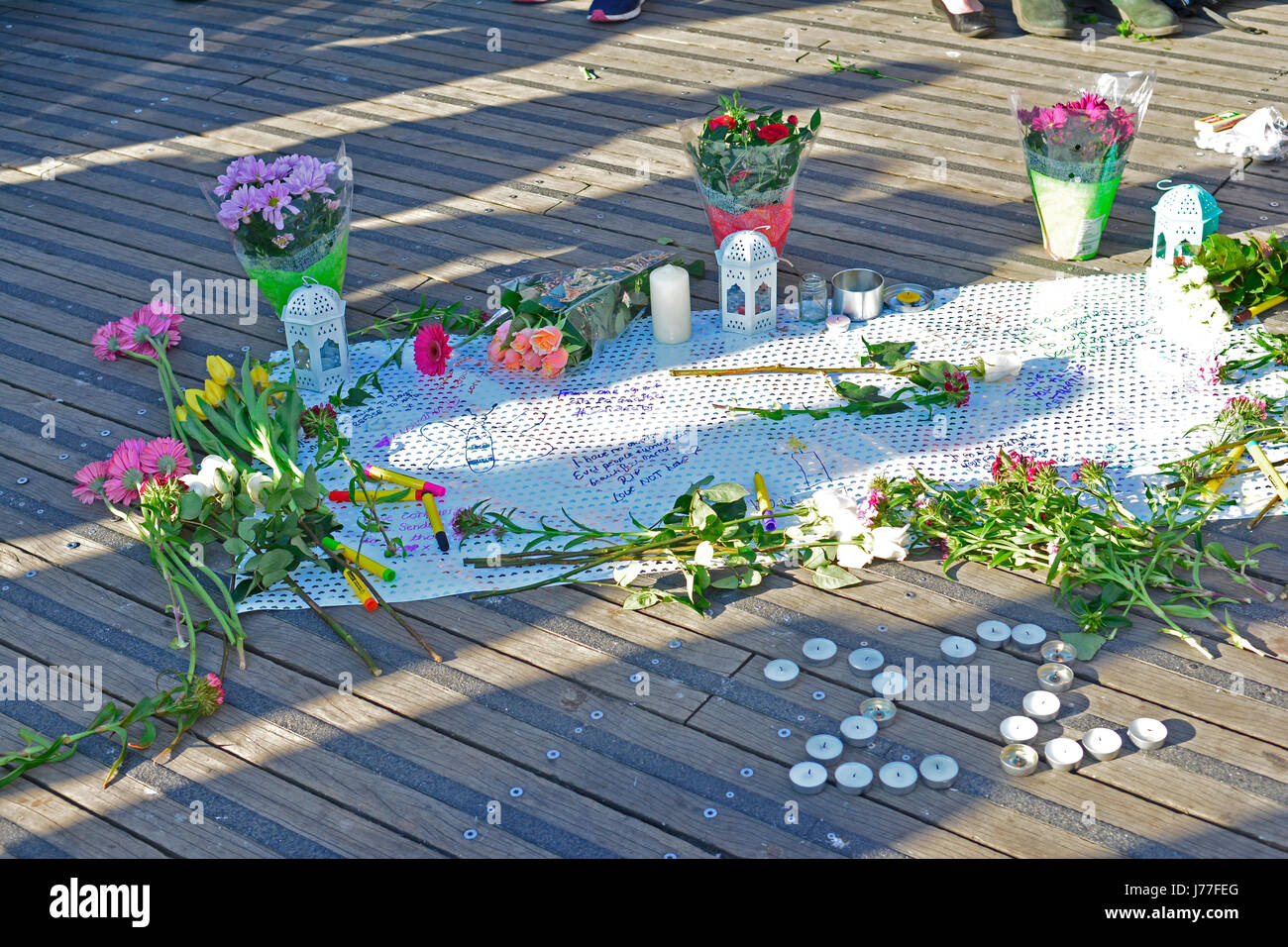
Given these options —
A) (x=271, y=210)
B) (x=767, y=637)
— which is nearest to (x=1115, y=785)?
(x=767, y=637)

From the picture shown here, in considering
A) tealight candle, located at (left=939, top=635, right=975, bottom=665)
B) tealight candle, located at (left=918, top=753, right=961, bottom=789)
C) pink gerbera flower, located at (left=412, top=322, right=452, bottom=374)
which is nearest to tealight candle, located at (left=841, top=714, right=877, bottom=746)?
tealight candle, located at (left=918, top=753, right=961, bottom=789)

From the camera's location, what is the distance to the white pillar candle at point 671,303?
129 inches

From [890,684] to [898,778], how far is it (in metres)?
0.22

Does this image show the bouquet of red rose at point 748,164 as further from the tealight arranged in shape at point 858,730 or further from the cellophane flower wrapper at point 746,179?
the tealight arranged in shape at point 858,730

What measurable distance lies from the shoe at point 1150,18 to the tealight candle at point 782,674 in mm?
3686

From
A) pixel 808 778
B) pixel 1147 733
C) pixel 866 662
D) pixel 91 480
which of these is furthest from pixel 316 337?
pixel 1147 733

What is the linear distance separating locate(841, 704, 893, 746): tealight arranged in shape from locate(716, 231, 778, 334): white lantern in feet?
4.54

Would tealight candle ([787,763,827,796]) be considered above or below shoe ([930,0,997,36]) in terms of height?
below

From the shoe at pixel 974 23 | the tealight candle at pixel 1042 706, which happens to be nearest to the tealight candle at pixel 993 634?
the tealight candle at pixel 1042 706

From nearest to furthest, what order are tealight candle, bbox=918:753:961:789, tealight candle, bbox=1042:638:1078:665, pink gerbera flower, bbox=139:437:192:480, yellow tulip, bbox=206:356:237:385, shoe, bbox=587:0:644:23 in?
tealight candle, bbox=918:753:961:789, tealight candle, bbox=1042:638:1078:665, pink gerbera flower, bbox=139:437:192:480, yellow tulip, bbox=206:356:237:385, shoe, bbox=587:0:644:23

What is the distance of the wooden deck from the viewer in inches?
84.0

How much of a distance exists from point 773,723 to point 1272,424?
4.60 feet

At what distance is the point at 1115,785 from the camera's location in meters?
2.11

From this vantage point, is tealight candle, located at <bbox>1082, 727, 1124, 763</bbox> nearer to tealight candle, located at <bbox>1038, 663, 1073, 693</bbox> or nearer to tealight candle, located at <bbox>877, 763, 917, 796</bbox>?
tealight candle, located at <bbox>1038, 663, 1073, 693</bbox>
